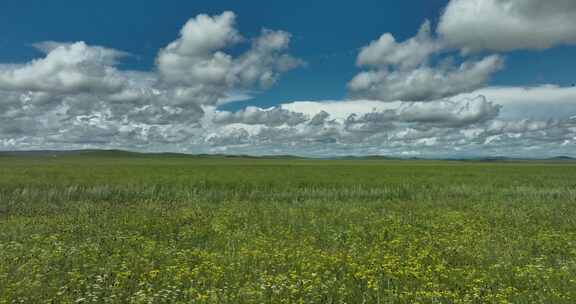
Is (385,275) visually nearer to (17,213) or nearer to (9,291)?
(9,291)

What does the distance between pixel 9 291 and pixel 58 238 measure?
5.16 meters

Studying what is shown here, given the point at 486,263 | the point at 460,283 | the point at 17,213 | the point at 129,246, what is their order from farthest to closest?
the point at 17,213 < the point at 129,246 < the point at 486,263 < the point at 460,283

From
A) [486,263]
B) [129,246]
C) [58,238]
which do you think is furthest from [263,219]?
[486,263]

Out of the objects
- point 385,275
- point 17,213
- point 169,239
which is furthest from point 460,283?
point 17,213

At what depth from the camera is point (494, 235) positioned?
12.3 metres

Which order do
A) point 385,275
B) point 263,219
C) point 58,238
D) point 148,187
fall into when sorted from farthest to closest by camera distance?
1. point 148,187
2. point 263,219
3. point 58,238
4. point 385,275

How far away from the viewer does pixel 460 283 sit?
7555 millimetres

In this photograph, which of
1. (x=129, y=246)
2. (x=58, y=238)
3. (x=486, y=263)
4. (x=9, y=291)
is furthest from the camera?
(x=58, y=238)

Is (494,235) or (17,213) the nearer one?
(494,235)

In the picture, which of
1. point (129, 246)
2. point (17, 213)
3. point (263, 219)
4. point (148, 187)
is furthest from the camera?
point (148, 187)

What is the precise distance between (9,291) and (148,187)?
2444cm

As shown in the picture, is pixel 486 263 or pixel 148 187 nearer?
pixel 486 263

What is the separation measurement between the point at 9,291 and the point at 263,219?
31.9ft

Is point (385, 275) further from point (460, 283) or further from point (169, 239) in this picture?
point (169, 239)
